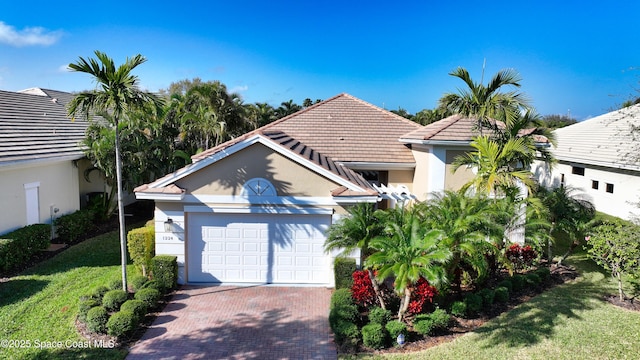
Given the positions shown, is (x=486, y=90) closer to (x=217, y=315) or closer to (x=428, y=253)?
(x=428, y=253)

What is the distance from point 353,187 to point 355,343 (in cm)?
465

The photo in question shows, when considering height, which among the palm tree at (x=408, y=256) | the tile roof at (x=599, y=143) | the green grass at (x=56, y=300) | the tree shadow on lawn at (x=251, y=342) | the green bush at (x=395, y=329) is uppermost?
the tile roof at (x=599, y=143)

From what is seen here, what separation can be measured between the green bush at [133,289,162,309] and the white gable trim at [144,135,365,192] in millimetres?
3013

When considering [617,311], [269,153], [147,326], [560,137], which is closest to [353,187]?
[269,153]

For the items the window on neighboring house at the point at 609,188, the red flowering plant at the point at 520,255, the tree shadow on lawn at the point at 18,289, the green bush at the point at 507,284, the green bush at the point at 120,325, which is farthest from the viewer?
the window on neighboring house at the point at 609,188

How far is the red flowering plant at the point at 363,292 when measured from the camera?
1005 cm

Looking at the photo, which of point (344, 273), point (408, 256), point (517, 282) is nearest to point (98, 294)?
point (344, 273)

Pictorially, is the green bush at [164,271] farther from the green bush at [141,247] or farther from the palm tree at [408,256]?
the palm tree at [408,256]

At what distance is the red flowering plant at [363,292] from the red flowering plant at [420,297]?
102 cm

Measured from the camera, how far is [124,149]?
17.9 meters

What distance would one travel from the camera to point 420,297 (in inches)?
381

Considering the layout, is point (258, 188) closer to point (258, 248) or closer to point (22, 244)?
point (258, 248)

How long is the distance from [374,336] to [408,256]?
1.89m

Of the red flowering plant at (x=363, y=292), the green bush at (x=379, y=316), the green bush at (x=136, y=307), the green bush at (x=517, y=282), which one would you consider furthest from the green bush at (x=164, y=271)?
the green bush at (x=517, y=282)
